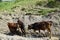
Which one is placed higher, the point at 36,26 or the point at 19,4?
the point at 36,26

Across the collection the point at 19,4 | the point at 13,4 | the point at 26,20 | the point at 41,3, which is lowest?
the point at 41,3

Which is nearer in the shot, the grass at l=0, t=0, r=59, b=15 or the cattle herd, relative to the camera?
the cattle herd

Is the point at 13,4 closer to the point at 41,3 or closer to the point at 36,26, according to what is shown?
the point at 41,3

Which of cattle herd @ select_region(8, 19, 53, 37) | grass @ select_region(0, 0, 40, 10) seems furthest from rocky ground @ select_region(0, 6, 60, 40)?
grass @ select_region(0, 0, 40, 10)

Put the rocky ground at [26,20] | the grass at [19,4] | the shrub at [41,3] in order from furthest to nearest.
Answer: the shrub at [41,3], the grass at [19,4], the rocky ground at [26,20]

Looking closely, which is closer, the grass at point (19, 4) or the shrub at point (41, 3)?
the grass at point (19, 4)

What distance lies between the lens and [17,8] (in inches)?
1125

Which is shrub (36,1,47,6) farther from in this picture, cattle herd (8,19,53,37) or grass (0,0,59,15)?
cattle herd (8,19,53,37)

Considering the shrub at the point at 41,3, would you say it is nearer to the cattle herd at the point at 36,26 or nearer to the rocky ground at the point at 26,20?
the rocky ground at the point at 26,20

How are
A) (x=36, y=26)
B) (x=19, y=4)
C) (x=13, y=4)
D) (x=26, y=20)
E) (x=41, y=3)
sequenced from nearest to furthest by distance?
(x=36, y=26)
(x=26, y=20)
(x=13, y=4)
(x=19, y=4)
(x=41, y=3)

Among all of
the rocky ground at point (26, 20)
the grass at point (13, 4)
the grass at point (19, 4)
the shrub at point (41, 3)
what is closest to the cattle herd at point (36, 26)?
the rocky ground at point (26, 20)

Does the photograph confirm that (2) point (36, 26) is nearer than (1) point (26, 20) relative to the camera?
Yes

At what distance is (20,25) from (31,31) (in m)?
0.89

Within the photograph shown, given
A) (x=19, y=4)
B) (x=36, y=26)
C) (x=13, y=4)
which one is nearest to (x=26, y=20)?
(x=36, y=26)
